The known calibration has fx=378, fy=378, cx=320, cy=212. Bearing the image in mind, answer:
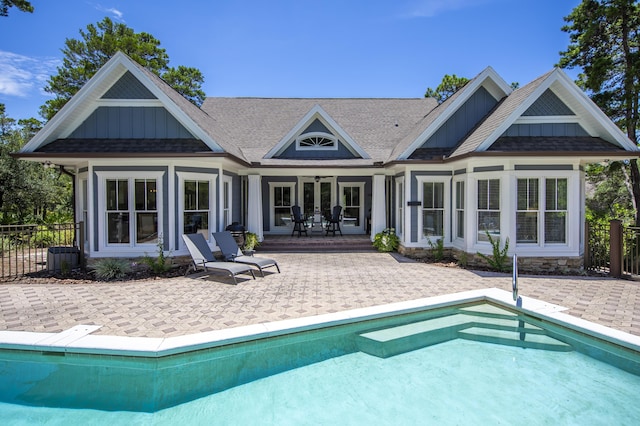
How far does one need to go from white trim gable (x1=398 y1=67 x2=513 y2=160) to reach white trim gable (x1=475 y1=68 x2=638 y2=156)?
2109 millimetres

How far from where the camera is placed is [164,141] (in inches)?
421

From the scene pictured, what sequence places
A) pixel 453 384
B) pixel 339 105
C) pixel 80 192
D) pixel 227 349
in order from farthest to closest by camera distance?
pixel 339 105 < pixel 80 192 < pixel 227 349 < pixel 453 384

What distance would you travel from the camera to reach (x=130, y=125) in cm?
1084

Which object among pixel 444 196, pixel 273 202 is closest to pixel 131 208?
pixel 273 202

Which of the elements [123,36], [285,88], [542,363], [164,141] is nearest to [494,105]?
[542,363]

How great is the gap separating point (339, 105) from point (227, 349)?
1612 centimetres

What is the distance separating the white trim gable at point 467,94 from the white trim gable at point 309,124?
2.82 meters

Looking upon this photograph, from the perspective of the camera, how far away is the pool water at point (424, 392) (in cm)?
416

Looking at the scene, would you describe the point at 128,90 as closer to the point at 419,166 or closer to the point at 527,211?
the point at 419,166

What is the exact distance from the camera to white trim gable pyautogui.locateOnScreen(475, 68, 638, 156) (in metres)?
10.1

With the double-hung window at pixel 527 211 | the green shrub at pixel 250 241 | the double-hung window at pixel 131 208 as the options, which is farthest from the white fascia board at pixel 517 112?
→ the double-hung window at pixel 131 208

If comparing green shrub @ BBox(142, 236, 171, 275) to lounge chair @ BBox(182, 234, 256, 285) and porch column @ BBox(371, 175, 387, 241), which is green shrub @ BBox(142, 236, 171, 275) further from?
porch column @ BBox(371, 175, 387, 241)

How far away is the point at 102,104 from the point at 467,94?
1120 cm

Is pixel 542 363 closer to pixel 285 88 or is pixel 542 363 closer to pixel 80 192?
pixel 80 192
